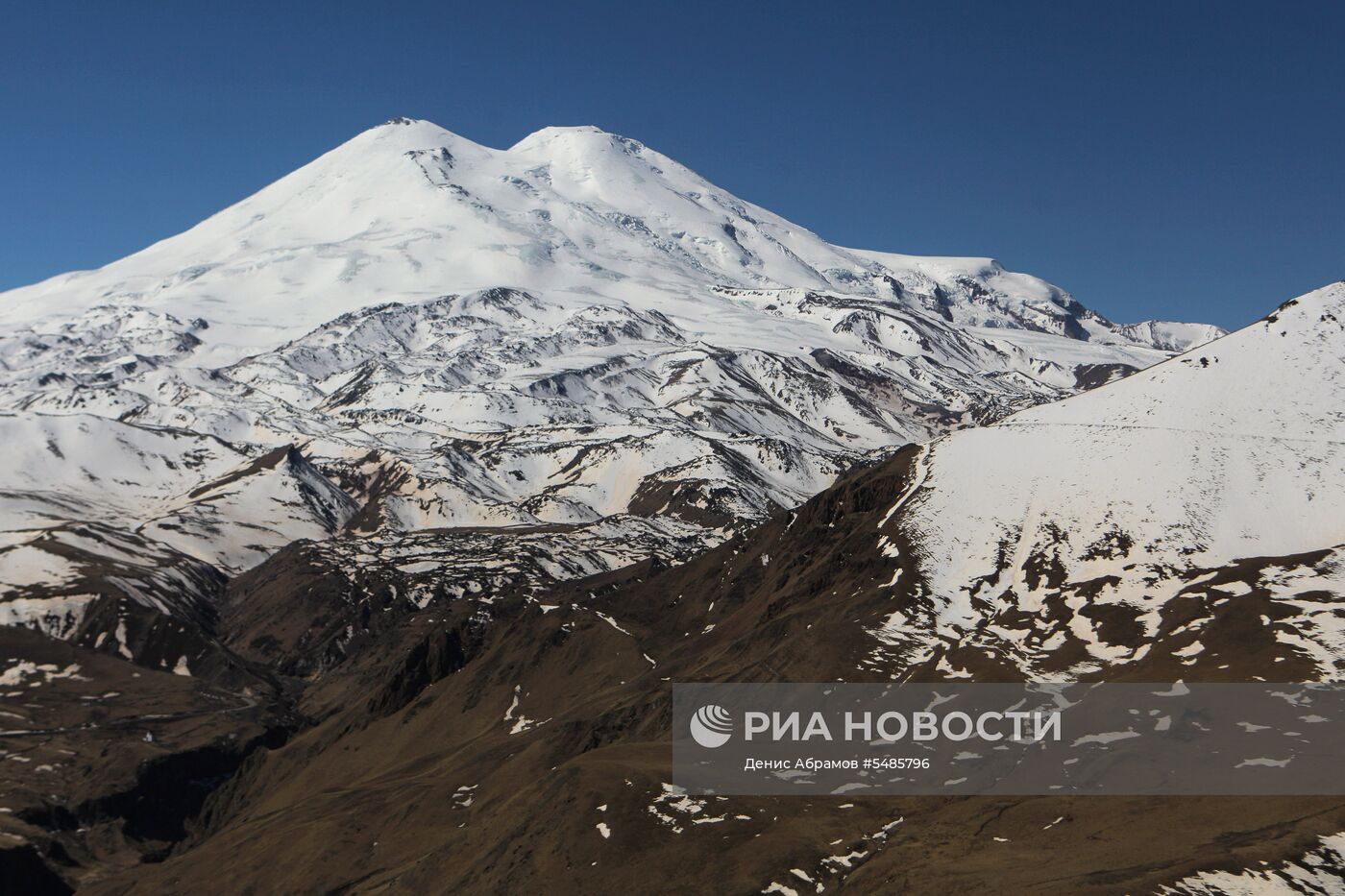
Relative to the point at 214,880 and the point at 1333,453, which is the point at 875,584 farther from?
the point at 214,880

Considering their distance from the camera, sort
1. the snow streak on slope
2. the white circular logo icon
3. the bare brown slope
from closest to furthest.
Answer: the bare brown slope → the white circular logo icon → the snow streak on slope

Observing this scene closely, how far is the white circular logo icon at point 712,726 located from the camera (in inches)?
6506

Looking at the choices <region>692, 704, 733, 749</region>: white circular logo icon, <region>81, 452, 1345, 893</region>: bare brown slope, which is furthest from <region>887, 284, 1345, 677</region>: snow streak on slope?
<region>692, 704, 733, 749</region>: white circular logo icon

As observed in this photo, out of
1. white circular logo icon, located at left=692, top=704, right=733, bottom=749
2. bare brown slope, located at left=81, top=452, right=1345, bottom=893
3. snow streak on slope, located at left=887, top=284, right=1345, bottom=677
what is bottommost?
bare brown slope, located at left=81, top=452, right=1345, bottom=893

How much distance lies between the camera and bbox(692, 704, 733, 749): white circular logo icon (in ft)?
542

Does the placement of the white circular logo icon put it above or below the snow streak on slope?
below

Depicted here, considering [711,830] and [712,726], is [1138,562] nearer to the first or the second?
[712,726]

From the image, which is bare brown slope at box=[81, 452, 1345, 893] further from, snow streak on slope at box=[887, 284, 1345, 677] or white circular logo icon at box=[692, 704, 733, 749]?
snow streak on slope at box=[887, 284, 1345, 677]

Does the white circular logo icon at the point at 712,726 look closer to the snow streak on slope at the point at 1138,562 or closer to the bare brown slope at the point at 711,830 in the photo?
the bare brown slope at the point at 711,830

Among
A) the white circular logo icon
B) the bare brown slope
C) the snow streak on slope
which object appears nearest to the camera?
the bare brown slope

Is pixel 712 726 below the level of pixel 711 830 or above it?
above

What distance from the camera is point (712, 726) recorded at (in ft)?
560

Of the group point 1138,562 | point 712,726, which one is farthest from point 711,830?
point 1138,562

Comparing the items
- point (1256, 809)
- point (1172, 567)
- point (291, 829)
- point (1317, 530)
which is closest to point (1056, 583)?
point (1172, 567)
